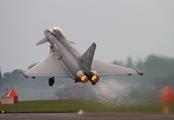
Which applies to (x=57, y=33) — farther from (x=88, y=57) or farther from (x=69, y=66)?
(x=88, y=57)

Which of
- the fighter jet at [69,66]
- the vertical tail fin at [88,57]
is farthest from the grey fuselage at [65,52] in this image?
the vertical tail fin at [88,57]

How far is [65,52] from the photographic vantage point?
47.7 meters

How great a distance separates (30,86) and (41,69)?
965 inches

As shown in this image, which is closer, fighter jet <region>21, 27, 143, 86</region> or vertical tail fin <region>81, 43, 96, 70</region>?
vertical tail fin <region>81, 43, 96, 70</region>

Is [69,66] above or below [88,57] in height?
above

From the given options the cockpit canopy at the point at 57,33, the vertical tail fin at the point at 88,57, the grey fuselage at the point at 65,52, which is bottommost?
the vertical tail fin at the point at 88,57

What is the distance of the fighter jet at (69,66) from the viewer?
42.4 m

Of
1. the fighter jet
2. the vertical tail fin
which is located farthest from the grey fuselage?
the vertical tail fin

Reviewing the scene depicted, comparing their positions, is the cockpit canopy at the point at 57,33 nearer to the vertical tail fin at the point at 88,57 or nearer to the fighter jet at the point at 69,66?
the fighter jet at the point at 69,66

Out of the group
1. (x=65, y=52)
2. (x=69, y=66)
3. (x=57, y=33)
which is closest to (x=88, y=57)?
(x=69, y=66)

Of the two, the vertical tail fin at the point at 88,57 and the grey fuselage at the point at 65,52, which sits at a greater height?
the grey fuselage at the point at 65,52

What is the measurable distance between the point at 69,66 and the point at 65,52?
284 centimetres

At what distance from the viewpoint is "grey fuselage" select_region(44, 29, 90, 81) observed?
145ft

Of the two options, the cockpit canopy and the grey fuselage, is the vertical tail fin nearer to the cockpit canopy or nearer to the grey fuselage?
the grey fuselage
